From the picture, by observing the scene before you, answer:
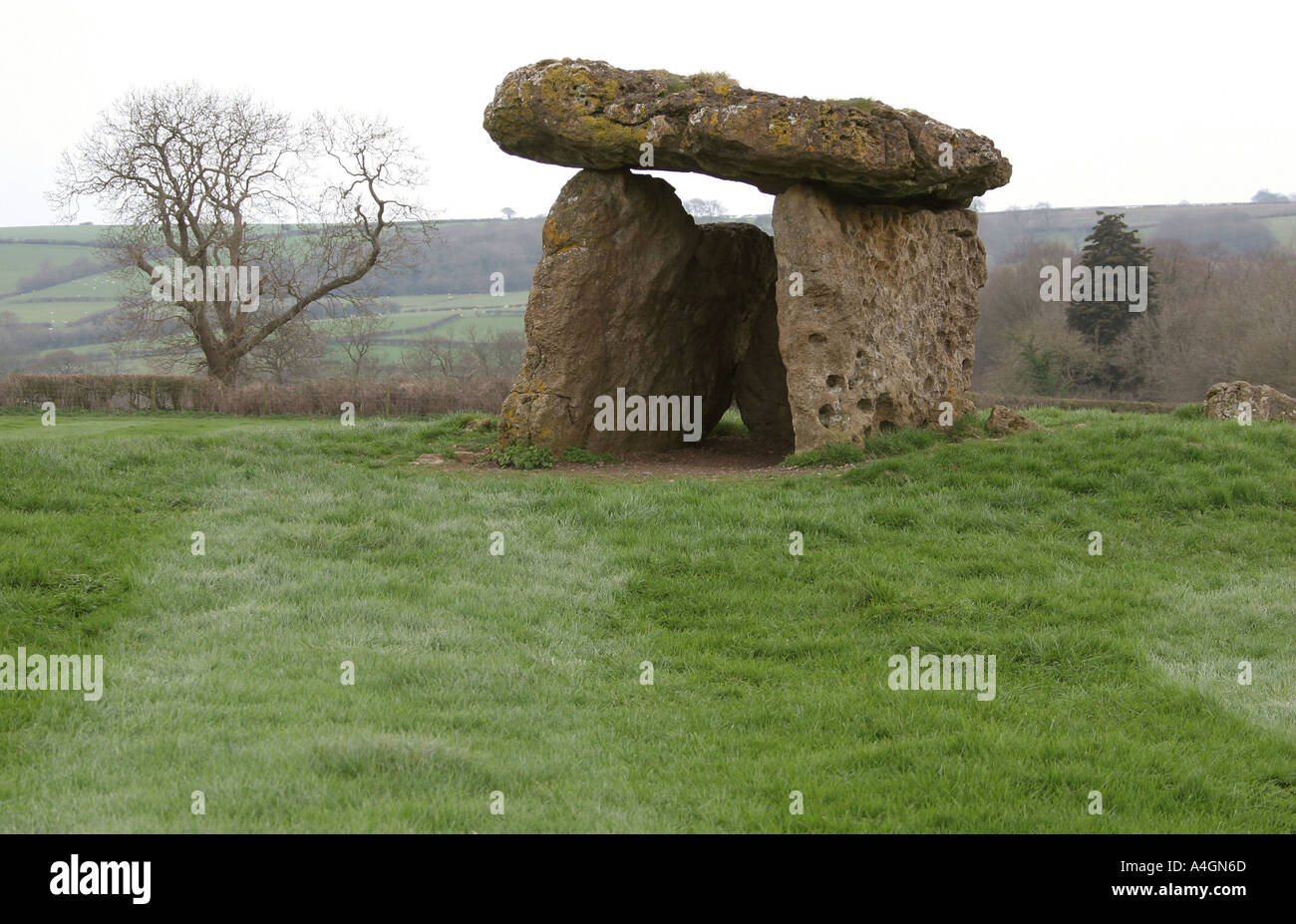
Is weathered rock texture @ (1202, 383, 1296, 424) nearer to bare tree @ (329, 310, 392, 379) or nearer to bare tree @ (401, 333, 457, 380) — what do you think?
bare tree @ (401, 333, 457, 380)

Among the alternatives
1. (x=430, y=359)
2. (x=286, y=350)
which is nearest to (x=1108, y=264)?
(x=430, y=359)

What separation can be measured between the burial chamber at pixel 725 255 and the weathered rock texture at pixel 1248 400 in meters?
3.68

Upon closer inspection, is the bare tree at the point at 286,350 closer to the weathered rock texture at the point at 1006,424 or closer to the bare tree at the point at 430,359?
the bare tree at the point at 430,359

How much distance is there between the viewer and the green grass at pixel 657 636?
6.13m

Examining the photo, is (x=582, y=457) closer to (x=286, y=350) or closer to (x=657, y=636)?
(x=657, y=636)

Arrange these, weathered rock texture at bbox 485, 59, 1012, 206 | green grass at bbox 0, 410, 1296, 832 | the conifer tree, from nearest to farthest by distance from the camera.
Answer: green grass at bbox 0, 410, 1296, 832 → weathered rock texture at bbox 485, 59, 1012, 206 → the conifer tree

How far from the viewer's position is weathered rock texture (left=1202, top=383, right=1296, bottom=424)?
16.9 metres

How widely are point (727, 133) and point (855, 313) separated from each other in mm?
2901

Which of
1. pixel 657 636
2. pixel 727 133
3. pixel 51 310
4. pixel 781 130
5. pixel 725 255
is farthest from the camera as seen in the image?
pixel 51 310

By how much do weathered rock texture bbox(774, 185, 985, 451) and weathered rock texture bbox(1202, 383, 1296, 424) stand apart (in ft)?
13.9

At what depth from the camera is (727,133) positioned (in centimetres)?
1417

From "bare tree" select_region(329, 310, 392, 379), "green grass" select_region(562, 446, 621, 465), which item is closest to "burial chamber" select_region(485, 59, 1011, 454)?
"green grass" select_region(562, 446, 621, 465)
